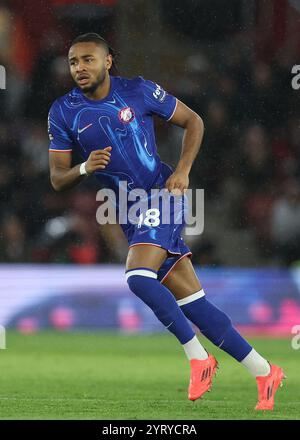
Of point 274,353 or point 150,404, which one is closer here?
point 150,404

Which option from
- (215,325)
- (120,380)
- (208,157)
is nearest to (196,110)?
(208,157)

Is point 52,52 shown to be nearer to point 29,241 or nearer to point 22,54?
point 22,54

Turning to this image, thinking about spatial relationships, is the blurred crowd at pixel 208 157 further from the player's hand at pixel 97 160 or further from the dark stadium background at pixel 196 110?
the player's hand at pixel 97 160

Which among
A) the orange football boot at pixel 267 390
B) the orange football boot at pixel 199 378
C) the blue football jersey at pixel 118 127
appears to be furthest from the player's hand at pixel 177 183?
the orange football boot at pixel 267 390

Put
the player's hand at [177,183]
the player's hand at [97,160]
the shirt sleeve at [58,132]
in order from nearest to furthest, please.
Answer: the player's hand at [97,160], the player's hand at [177,183], the shirt sleeve at [58,132]

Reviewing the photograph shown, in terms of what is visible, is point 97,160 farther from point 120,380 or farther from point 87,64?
point 120,380

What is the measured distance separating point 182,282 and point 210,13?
6650mm

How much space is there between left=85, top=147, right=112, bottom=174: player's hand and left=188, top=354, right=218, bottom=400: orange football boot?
111cm

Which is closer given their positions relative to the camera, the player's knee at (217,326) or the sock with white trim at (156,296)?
the sock with white trim at (156,296)

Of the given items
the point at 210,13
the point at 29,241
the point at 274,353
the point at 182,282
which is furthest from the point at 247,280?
the point at 182,282

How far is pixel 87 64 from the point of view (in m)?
5.56

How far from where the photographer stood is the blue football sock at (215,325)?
18.3 ft

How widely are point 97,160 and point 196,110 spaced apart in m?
6.12

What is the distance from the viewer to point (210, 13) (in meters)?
11.9
